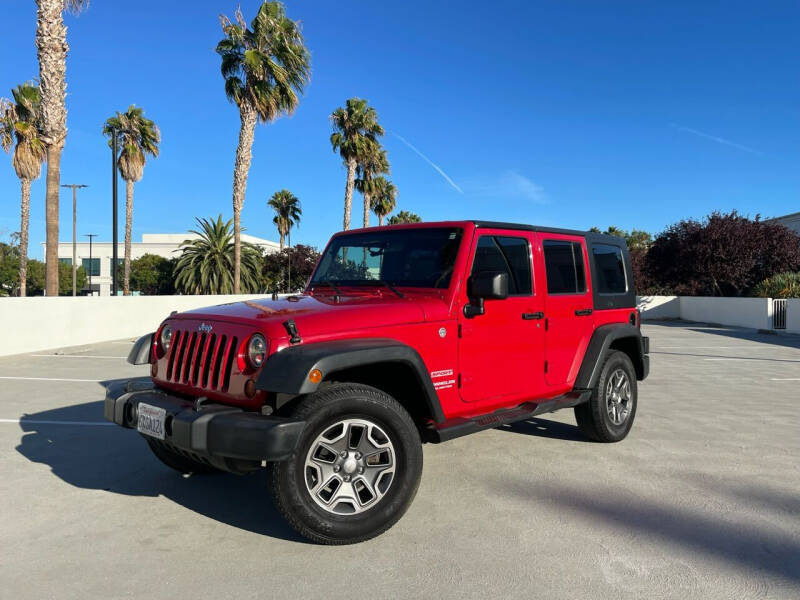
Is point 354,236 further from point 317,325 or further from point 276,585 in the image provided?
point 276,585

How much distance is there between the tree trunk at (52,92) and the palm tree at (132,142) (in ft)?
57.5

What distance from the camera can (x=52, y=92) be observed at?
1596cm

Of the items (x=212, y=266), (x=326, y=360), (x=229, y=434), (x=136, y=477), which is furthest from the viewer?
(x=212, y=266)

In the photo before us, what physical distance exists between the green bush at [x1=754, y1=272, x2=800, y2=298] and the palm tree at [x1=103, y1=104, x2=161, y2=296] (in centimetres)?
3198

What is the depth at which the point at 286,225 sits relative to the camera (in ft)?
195

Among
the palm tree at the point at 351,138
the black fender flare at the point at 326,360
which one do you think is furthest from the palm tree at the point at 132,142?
the black fender flare at the point at 326,360

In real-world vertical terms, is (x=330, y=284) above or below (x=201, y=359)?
above

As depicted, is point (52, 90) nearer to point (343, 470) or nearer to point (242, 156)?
point (242, 156)

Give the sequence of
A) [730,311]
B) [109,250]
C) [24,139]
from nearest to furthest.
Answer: [730,311]
[24,139]
[109,250]

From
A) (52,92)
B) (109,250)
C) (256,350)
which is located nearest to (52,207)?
(52,92)

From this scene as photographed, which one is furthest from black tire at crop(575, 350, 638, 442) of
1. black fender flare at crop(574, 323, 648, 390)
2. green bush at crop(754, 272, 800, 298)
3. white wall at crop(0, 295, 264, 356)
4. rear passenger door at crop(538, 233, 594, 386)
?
green bush at crop(754, 272, 800, 298)

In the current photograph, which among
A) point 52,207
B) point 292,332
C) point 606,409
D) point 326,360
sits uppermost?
point 52,207

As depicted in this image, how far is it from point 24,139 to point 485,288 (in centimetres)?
3363

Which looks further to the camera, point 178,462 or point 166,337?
point 178,462
